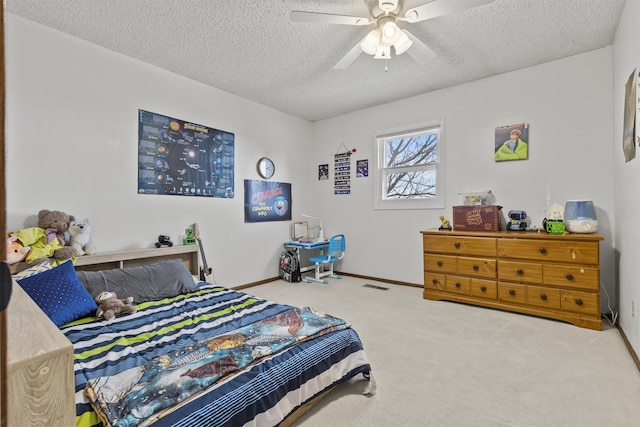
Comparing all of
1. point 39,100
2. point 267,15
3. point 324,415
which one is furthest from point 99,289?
point 267,15

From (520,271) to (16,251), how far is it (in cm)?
445

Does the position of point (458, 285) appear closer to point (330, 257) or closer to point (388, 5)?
point (330, 257)

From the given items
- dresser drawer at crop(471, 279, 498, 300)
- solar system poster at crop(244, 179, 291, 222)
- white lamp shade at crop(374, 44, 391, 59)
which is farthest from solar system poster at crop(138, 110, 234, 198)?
dresser drawer at crop(471, 279, 498, 300)

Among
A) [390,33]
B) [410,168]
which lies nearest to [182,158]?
[390,33]

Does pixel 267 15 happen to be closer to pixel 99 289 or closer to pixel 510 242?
pixel 99 289

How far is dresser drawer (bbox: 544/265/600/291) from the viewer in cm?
271

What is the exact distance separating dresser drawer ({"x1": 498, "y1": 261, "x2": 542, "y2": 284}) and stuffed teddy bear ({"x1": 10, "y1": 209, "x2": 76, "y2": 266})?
13.5 ft

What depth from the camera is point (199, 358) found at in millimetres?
1441

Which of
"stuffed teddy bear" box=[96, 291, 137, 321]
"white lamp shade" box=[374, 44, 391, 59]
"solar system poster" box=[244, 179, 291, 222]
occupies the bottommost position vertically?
"stuffed teddy bear" box=[96, 291, 137, 321]

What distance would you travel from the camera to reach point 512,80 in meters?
3.50

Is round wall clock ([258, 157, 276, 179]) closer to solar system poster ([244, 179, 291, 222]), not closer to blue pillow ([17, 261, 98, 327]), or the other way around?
solar system poster ([244, 179, 291, 222])

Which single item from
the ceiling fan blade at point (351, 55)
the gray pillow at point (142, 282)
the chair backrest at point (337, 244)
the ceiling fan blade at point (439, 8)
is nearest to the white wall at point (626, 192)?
the ceiling fan blade at point (439, 8)

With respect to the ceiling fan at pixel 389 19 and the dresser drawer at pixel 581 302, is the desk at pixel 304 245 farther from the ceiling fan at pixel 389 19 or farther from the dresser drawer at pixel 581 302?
the dresser drawer at pixel 581 302

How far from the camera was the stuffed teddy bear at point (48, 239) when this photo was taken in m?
2.34
